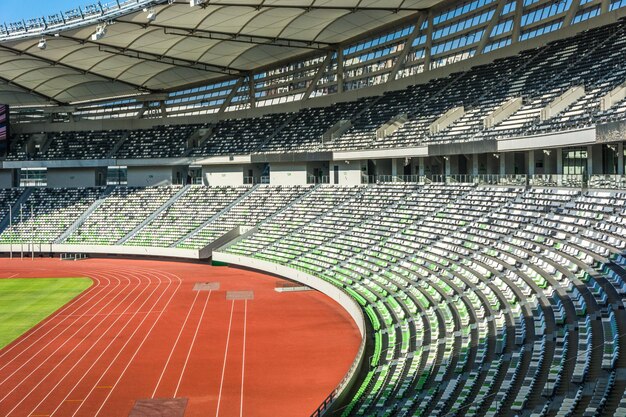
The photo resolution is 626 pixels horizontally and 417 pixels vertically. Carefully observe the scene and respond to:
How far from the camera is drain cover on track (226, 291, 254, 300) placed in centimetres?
3859

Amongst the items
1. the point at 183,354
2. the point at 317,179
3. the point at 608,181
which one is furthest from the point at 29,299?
the point at 608,181

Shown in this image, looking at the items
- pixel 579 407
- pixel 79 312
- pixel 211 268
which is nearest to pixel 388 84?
pixel 211 268

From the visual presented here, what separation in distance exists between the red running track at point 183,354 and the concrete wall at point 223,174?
22.9 m

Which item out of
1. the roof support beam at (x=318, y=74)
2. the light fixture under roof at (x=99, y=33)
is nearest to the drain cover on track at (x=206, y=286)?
the light fixture under roof at (x=99, y=33)

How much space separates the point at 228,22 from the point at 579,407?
40.0m

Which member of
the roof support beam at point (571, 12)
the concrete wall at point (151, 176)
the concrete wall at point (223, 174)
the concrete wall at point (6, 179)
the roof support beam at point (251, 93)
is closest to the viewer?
the roof support beam at point (571, 12)

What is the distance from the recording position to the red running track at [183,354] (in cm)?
2152

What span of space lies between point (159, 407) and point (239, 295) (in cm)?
1867

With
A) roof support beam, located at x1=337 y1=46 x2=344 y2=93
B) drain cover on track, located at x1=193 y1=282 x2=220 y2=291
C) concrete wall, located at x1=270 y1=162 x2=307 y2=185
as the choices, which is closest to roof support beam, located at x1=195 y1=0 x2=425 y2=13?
roof support beam, located at x1=337 y1=46 x2=344 y2=93

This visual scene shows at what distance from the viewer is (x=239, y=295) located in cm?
3950

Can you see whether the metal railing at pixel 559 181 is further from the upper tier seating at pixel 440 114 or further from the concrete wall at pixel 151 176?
the concrete wall at pixel 151 176

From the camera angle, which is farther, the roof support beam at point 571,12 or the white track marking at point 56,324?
the roof support beam at point 571,12

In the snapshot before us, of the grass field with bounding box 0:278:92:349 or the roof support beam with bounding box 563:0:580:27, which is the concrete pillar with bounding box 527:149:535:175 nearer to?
the roof support beam with bounding box 563:0:580:27

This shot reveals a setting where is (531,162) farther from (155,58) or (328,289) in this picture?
(155,58)
